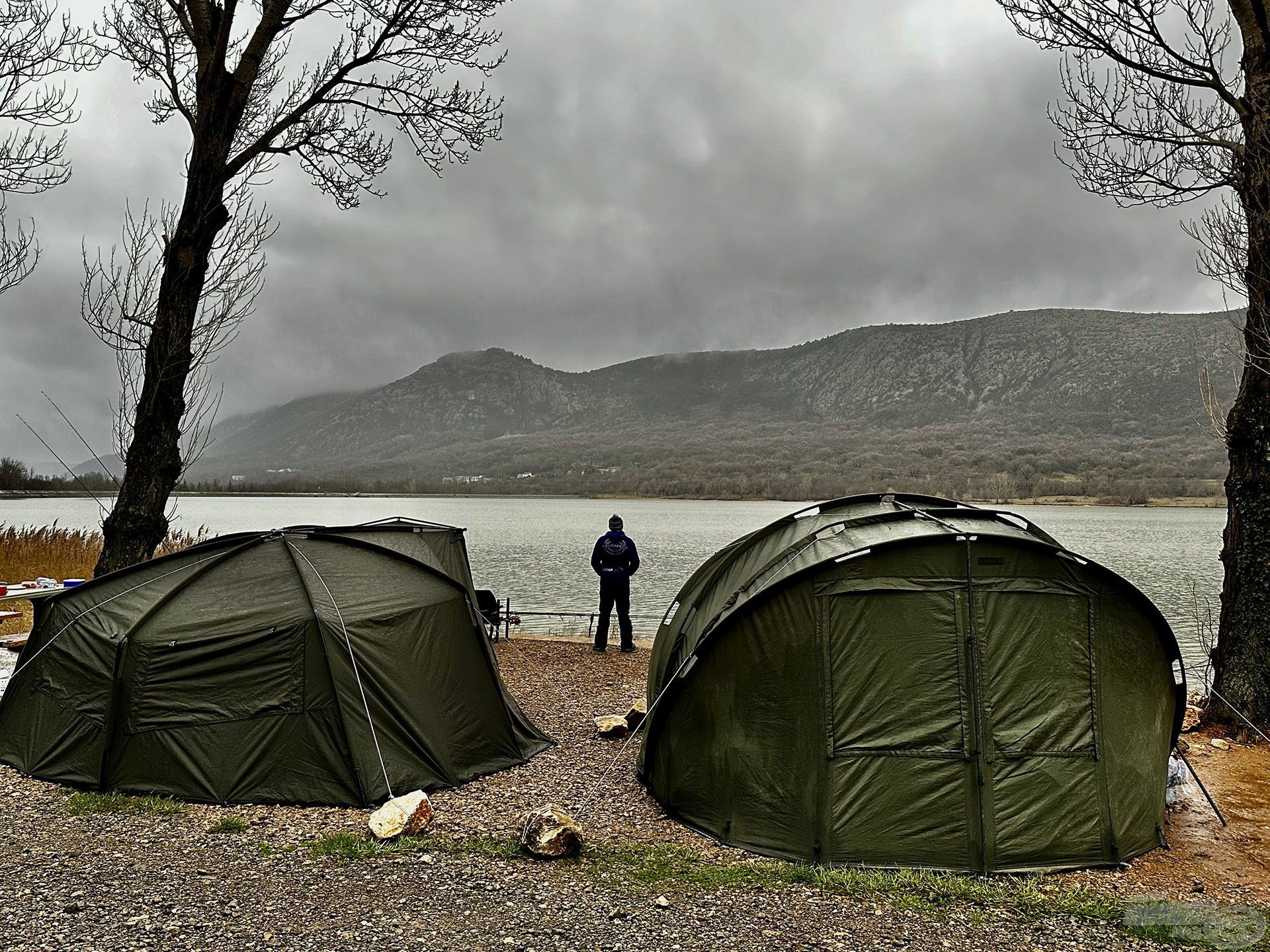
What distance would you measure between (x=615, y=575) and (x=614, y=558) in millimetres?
296

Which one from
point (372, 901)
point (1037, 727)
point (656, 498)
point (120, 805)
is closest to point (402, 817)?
point (372, 901)

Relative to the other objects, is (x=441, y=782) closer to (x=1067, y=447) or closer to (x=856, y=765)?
(x=856, y=765)

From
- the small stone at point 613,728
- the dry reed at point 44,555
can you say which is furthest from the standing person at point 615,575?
the dry reed at point 44,555

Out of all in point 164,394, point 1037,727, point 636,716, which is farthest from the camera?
point 164,394

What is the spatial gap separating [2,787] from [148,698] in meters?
1.43

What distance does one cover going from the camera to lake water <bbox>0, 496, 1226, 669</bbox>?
25328 mm

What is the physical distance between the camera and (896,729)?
598cm

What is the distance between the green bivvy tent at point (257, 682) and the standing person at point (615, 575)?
6283 millimetres

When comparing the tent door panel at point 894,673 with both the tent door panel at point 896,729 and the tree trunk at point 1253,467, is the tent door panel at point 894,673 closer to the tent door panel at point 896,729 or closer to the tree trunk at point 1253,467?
the tent door panel at point 896,729

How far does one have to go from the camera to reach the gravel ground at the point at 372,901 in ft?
15.2

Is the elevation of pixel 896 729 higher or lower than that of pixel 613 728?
Result: higher

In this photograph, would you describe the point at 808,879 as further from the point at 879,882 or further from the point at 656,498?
the point at 656,498

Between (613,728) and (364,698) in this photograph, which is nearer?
(364,698)

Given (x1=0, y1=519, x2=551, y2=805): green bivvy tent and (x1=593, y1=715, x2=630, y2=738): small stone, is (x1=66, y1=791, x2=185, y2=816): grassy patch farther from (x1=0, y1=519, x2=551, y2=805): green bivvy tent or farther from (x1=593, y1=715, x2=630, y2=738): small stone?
(x1=593, y1=715, x2=630, y2=738): small stone
